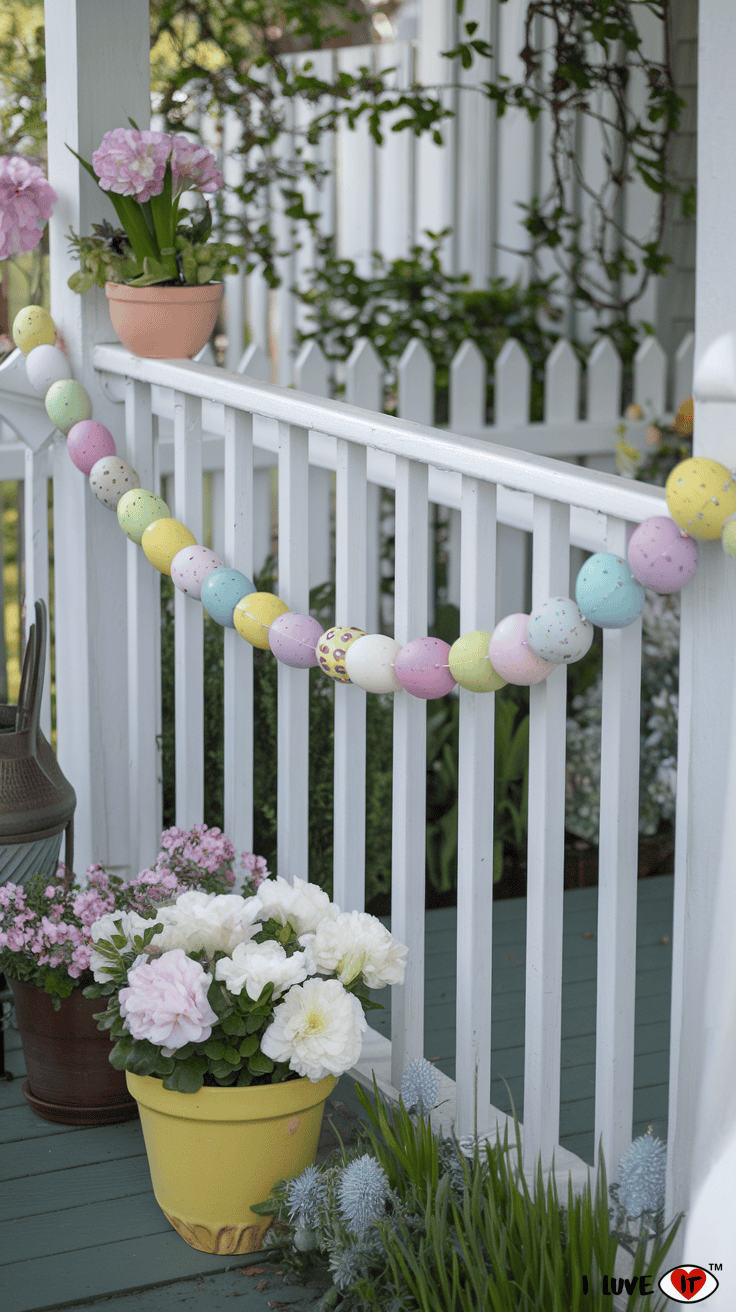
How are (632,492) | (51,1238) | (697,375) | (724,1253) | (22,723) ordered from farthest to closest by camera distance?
(22,723) → (51,1238) → (632,492) → (697,375) → (724,1253)

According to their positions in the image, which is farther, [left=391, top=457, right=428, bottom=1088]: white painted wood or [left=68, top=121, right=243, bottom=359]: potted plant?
[left=68, top=121, right=243, bottom=359]: potted plant

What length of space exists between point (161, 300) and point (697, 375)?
4.15 feet

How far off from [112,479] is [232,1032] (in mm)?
1111

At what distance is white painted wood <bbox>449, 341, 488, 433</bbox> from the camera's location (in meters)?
3.95

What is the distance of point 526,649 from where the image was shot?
170 cm

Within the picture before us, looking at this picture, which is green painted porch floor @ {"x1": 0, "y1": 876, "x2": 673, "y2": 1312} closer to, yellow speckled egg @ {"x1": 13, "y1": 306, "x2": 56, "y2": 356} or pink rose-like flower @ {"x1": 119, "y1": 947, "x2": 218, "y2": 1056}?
pink rose-like flower @ {"x1": 119, "y1": 947, "x2": 218, "y2": 1056}

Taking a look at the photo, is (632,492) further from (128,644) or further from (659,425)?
(659,425)

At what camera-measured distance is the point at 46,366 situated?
2.64 meters

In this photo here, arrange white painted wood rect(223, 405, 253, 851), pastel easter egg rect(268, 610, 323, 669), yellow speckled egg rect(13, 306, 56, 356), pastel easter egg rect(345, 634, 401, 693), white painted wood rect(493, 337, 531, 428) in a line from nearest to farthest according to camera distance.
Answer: pastel easter egg rect(345, 634, 401, 693), pastel easter egg rect(268, 610, 323, 669), white painted wood rect(223, 405, 253, 851), yellow speckled egg rect(13, 306, 56, 356), white painted wood rect(493, 337, 531, 428)

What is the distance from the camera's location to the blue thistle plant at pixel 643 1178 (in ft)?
5.28

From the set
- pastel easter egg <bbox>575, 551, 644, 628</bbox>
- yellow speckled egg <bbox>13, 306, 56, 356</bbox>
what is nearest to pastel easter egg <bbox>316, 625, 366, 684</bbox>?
pastel easter egg <bbox>575, 551, 644, 628</bbox>

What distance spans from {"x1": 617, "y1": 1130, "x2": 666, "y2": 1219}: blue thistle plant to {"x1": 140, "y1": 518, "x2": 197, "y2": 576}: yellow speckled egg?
1.19m

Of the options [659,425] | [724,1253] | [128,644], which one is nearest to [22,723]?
[128,644]

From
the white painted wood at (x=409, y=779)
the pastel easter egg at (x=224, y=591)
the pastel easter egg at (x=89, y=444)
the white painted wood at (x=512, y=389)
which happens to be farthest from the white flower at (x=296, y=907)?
the white painted wood at (x=512, y=389)
